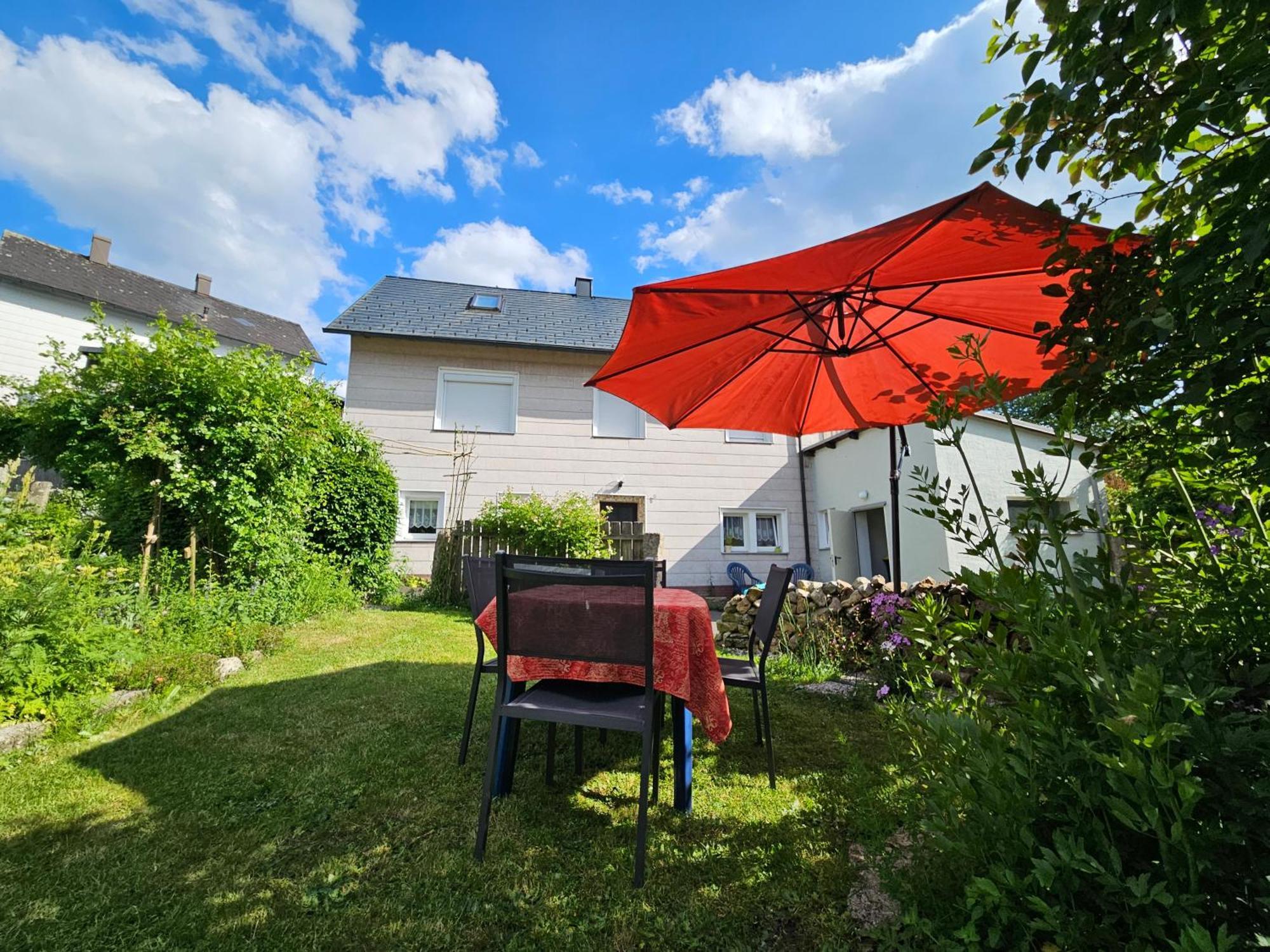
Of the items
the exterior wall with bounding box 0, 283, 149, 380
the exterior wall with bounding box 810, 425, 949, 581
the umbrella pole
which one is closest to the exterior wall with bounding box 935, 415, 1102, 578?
the exterior wall with bounding box 810, 425, 949, 581

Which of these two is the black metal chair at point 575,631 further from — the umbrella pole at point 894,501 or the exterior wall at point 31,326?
the exterior wall at point 31,326

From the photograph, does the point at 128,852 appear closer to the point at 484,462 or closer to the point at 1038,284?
the point at 1038,284

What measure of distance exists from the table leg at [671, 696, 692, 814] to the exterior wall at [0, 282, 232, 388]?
1527 cm

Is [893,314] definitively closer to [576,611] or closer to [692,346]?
[692,346]

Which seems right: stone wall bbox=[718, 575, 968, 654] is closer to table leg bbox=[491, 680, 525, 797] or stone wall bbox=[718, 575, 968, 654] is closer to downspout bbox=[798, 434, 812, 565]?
table leg bbox=[491, 680, 525, 797]

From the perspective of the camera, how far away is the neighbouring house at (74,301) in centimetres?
1217

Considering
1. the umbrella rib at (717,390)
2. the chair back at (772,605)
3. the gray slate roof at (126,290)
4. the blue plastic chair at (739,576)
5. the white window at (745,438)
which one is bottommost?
the blue plastic chair at (739,576)

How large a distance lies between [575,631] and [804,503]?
1027 centimetres

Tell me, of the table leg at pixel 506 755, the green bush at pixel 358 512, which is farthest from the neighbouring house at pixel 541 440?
the table leg at pixel 506 755

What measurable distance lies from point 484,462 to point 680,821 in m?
9.08

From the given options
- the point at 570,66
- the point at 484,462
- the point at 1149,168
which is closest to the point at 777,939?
the point at 1149,168

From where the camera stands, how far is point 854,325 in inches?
128

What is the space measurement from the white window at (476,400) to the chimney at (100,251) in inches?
559

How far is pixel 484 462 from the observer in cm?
1039
